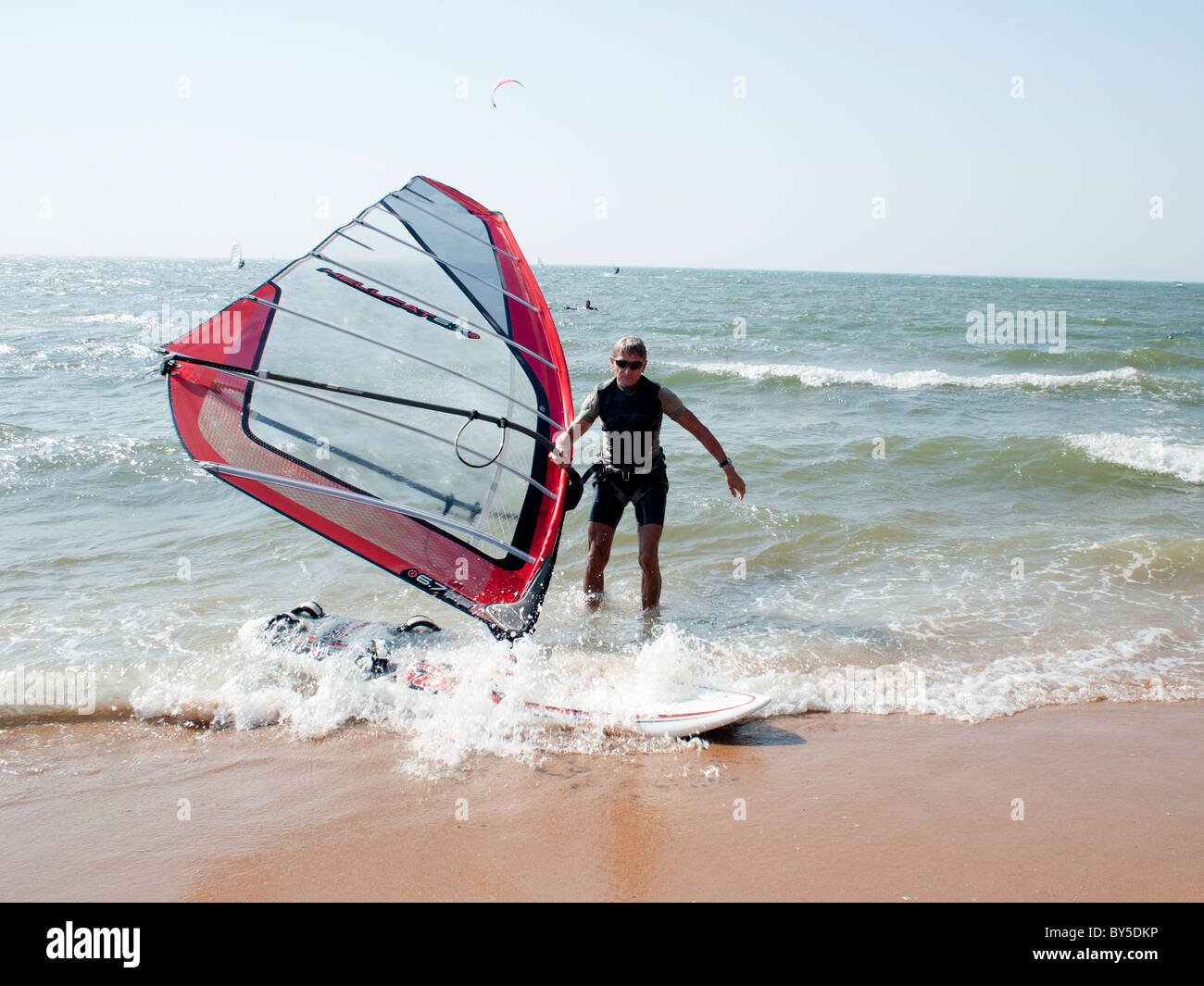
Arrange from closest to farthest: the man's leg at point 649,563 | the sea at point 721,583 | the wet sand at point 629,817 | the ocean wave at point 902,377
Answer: the wet sand at point 629,817 → the sea at point 721,583 → the man's leg at point 649,563 → the ocean wave at point 902,377

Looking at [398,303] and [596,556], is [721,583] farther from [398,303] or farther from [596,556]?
[398,303]

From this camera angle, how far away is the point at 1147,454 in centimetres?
941

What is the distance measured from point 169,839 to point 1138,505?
8131mm

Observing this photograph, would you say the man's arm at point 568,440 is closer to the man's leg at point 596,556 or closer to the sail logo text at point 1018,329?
the man's leg at point 596,556

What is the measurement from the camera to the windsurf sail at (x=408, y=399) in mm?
3840

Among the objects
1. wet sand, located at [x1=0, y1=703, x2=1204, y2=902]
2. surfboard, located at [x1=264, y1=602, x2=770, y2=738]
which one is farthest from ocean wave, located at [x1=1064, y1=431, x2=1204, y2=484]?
surfboard, located at [x1=264, y1=602, x2=770, y2=738]

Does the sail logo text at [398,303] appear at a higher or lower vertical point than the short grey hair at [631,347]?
higher

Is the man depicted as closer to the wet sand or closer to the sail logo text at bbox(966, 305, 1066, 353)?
the wet sand

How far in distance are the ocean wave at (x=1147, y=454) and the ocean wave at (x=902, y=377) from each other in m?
4.91

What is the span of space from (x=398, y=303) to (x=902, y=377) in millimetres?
13125

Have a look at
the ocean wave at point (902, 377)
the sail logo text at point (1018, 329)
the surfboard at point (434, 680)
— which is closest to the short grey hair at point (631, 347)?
the surfboard at point (434, 680)
